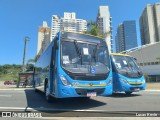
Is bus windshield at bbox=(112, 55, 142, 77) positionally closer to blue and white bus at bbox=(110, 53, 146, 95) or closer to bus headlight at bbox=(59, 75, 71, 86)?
blue and white bus at bbox=(110, 53, 146, 95)

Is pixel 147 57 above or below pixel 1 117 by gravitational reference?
above

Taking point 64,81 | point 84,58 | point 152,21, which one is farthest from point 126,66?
point 152,21

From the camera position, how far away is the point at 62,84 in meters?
7.29

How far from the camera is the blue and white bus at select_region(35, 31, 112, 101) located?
735cm

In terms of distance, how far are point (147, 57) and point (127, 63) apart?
76932mm

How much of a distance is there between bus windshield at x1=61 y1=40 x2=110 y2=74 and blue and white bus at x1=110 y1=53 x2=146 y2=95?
275 centimetres

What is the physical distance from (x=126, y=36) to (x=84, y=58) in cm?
16371

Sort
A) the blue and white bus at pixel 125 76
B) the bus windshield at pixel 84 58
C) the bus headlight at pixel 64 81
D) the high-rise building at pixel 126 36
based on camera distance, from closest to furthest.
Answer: the bus headlight at pixel 64 81, the bus windshield at pixel 84 58, the blue and white bus at pixel 125 76, the high-rise building at pixel 126 36

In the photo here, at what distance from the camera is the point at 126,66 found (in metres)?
11.6

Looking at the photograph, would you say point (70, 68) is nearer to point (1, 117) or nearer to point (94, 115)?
point (94, 115)

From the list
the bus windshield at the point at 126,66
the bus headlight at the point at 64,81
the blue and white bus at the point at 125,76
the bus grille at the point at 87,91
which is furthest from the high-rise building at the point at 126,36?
the bus headlight at the point at 64,81

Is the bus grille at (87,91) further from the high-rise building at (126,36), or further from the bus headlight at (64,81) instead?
the high-rise building at (126,36)

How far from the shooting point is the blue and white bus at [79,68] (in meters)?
7.35

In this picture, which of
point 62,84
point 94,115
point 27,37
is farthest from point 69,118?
point 27,37
